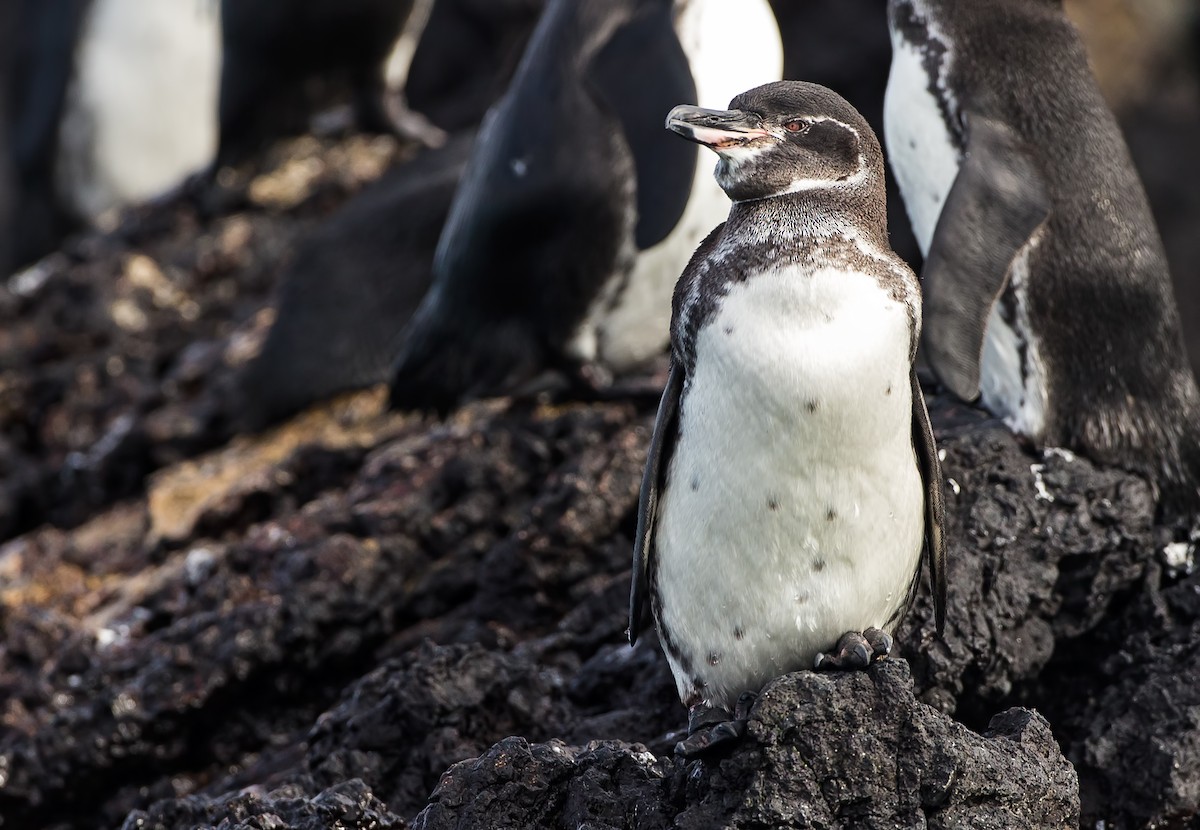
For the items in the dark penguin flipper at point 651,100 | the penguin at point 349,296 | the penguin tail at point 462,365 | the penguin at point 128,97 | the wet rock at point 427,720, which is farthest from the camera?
the penguin at point 128,97

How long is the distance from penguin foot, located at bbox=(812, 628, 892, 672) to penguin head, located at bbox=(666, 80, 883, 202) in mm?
822

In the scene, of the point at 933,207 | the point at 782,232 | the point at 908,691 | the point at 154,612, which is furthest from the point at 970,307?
the point at 154,612

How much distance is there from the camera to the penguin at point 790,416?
10.0 ft

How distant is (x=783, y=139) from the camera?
3160 millimetres

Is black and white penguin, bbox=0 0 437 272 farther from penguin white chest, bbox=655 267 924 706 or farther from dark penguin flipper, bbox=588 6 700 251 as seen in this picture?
penguin white chest, bbox=655 267 924 706

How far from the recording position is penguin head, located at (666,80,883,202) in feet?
10.3

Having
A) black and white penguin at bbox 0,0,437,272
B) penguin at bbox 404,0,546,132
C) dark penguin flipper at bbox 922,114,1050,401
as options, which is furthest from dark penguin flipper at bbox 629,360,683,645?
black and white penguin at bbox 0,0,437,272

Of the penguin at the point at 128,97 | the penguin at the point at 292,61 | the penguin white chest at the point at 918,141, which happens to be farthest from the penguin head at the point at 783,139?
the penguin at the point at 128,97

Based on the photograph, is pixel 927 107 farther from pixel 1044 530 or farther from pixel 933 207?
pixel 1044 530

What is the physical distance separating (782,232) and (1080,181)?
134cm

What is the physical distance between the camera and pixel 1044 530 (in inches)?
150

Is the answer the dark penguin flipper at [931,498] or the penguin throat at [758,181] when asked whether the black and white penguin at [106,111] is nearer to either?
the penguin throat at [758,181]

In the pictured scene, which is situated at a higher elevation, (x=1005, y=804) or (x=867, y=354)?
(x=867, y=354)

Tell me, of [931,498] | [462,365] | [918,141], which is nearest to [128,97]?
[462,365]
